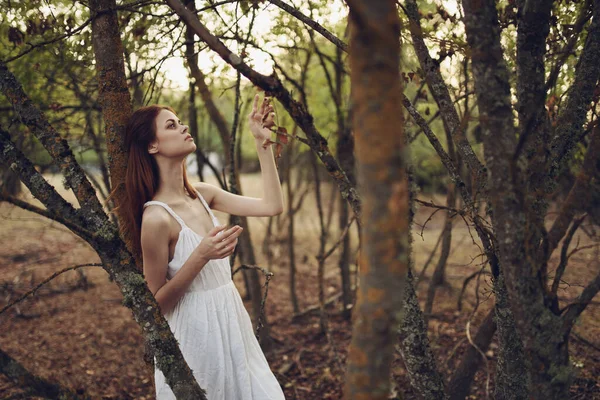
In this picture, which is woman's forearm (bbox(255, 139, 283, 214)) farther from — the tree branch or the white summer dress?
the tree branch

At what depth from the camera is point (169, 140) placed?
2314mm

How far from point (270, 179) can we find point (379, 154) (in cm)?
170

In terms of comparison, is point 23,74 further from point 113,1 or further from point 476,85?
point 476,85

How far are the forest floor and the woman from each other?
0.30 metres

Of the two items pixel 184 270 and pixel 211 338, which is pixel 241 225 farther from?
pixel 184 270

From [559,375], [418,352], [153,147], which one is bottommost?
[418,352]

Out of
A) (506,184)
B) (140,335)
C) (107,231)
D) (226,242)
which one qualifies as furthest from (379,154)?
(140,335)

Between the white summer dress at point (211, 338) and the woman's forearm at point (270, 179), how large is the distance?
49 centimetres

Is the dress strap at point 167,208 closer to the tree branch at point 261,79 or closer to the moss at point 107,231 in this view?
the moss at point 107,231

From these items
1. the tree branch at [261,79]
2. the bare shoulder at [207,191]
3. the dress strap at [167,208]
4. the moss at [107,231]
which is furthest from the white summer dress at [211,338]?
the tree branch at [261,79]

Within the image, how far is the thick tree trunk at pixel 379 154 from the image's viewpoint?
2.82 ft

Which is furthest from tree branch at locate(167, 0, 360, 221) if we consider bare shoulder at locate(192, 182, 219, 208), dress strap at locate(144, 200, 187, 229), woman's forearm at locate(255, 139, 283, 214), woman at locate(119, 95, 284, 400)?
bare shoulder at locate(192, 182, 219, 208)

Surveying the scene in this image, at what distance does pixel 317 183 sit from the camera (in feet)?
19.1

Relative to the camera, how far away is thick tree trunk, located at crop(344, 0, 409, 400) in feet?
2.82
